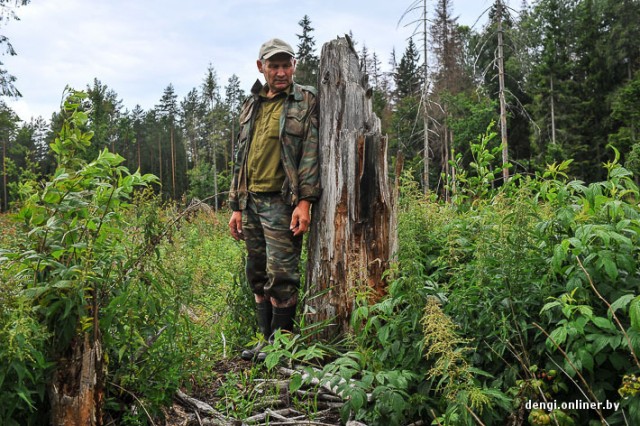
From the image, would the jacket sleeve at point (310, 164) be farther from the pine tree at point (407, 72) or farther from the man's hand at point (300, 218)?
the pine tree at point (407, 72)

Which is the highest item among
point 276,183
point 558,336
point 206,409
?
point 276,183

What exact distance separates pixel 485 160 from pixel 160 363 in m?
3.02

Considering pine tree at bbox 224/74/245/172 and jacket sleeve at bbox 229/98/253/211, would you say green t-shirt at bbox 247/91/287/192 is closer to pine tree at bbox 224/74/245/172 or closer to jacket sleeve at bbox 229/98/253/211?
jacket sleeve at bbox 229/98/253/211

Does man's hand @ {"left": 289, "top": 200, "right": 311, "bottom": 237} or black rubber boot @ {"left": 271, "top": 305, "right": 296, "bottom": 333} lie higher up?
man's hand @ {"left": 289, "top": 200, "right": 311, "bottom": 237}

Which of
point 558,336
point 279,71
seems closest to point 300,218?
point 279,71

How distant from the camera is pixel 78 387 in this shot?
2.79 meters

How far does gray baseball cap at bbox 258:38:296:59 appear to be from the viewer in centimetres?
445

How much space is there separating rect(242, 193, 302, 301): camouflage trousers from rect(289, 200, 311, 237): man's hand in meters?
0.10

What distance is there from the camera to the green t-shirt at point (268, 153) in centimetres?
460

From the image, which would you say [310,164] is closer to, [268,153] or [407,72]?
[268,153]

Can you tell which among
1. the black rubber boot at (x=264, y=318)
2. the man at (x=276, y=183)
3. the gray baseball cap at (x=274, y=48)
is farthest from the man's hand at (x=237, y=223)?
the gray baseball cap at (x=274, y=48)

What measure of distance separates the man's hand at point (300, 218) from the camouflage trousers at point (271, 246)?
4.0 inches

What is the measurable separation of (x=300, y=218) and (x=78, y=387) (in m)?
2.18

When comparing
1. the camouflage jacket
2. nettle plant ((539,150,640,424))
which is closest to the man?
the camouflage jacket
